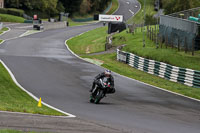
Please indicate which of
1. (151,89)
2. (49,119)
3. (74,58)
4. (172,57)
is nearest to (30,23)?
(74,58)

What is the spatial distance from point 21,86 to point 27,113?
1098 centimetres

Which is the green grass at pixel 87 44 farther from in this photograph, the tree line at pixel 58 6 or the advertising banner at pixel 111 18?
the tree line at pixel 58 6

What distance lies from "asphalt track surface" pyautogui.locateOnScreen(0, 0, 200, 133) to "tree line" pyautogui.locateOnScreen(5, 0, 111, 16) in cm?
6774

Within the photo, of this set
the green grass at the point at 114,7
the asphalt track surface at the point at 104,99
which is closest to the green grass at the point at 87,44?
the asphalt track surface at the point at 104,99

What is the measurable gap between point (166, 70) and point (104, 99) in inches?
503

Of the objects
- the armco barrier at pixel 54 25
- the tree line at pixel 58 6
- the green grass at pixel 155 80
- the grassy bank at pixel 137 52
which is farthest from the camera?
the tree line at pixel 58 6

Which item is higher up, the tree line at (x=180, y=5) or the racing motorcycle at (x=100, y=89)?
the tree line at (x=180, y=5)

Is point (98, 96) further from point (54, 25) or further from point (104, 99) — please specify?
point (54, 25)

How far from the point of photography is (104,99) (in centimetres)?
2255

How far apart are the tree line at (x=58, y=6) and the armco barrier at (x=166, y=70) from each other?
7066cm

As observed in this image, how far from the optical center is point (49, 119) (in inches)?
550

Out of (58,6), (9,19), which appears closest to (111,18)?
(9,19)

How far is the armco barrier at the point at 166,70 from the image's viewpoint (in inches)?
1211

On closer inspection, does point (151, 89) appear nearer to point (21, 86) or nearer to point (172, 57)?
point (21, 86)
